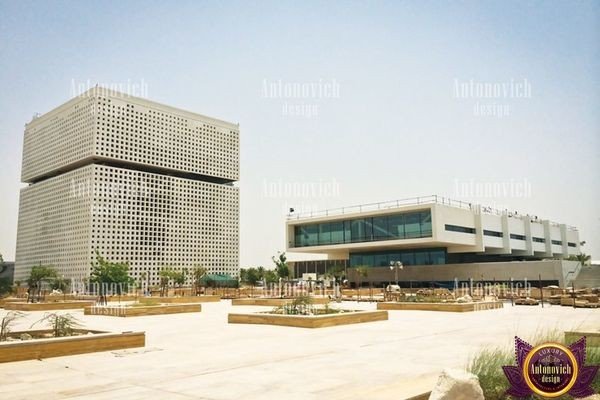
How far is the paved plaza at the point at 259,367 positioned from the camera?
7.08m

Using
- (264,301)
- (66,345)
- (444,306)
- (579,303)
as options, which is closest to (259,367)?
(66,345)

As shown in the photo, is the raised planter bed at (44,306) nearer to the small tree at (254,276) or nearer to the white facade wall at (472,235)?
the white facade wall at (472,235)

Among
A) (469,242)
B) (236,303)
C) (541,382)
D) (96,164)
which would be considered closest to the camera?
(541,382)

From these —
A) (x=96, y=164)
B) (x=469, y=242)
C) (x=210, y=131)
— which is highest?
(x=210, y=131)

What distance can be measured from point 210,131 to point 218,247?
1399 inches

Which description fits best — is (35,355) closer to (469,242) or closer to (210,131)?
(469,242)

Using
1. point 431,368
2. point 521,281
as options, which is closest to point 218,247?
point 521,281

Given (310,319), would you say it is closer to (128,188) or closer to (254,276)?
(254,276)

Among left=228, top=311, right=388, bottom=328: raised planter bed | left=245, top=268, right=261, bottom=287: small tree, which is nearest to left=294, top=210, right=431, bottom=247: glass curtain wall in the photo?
left=245, top=268, right=261, bottom=287: small tree

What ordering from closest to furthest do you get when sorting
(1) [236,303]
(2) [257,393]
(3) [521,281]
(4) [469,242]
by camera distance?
(2) [257,393], (1) [236,303], (3) [521,281], (4) [469,242]

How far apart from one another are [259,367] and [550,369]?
17.4 feet

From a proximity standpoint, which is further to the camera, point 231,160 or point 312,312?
point 231,160

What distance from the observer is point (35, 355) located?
34.2 ft

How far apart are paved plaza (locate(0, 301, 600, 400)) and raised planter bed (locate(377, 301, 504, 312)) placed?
992 cm
